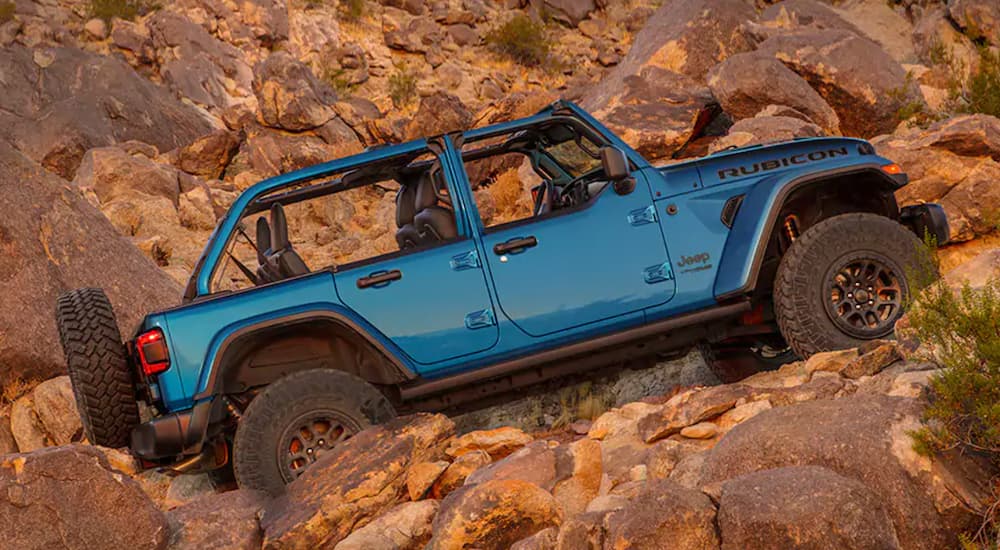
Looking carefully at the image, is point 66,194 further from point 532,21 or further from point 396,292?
point 532,21

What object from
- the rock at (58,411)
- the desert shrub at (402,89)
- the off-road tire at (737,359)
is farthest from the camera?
the desert shrub at (402,89)

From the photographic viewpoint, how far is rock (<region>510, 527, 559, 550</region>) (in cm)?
438

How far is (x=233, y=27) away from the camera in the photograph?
28.4m

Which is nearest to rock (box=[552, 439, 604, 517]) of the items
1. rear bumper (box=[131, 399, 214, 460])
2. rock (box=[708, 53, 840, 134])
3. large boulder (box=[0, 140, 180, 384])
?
rear bumper (box=[131, 399, 214, 460])

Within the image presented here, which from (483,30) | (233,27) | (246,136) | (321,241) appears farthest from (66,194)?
(483,30)

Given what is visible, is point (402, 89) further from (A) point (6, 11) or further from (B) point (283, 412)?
(B) point (283, 412)

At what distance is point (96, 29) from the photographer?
2727 centimetres

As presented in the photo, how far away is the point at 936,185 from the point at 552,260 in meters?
4.95

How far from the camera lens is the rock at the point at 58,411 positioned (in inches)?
357

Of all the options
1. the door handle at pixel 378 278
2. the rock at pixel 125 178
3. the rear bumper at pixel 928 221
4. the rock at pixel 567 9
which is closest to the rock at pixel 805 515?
the door handle at pixel 378 278

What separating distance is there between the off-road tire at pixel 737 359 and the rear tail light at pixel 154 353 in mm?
3642

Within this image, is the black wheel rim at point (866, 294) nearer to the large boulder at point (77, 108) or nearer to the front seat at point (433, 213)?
the front seat at point (433, 213)

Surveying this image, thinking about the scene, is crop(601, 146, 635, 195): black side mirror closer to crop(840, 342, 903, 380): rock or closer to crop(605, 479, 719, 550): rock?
crop(840, 342, 903, 380): rock

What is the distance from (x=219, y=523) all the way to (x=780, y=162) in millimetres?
4056
